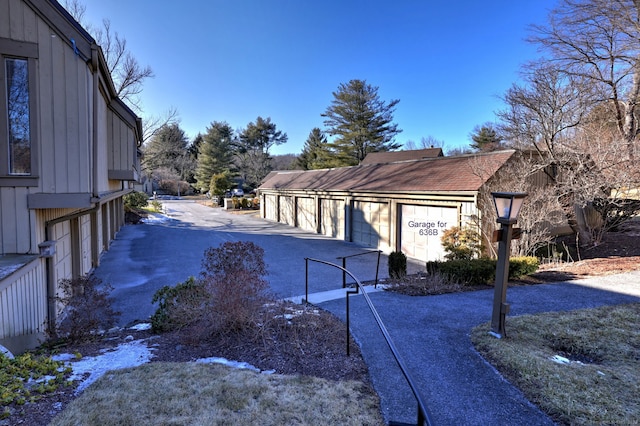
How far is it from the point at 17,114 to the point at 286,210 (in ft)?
69.5

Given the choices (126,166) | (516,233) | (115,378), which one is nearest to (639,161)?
(516,233)

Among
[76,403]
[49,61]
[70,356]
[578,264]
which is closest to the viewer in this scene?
[76,403]

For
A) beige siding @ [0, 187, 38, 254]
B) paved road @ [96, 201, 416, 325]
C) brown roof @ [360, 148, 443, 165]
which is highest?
brown roof @ [360, 148, 443, 165]

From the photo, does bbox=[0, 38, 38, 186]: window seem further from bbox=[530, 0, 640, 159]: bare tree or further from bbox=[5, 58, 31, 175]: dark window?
bbox=[530, 0, 640, 159]: bare tree

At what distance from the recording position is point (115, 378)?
3.67 metres

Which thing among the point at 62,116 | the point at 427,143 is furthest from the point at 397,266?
A: the point at 427,143

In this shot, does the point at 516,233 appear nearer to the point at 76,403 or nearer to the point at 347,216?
the point at 76,403

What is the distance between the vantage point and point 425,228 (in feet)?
44.0

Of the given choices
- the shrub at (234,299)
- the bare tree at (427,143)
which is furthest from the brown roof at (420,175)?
the bare tree at (427,143)

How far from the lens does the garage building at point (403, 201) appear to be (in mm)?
11959

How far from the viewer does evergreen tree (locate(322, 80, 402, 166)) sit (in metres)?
40.7

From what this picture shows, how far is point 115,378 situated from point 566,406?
14.9 feet

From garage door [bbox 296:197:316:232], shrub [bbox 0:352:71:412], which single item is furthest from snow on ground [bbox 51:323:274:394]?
garage door [bbox 296:197:316:232]

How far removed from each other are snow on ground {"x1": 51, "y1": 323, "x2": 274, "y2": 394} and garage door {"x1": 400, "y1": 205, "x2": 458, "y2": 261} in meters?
9.84
